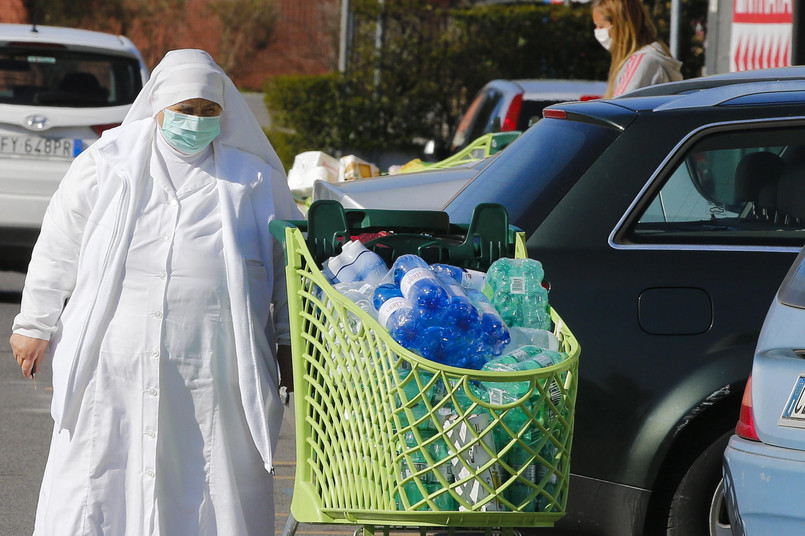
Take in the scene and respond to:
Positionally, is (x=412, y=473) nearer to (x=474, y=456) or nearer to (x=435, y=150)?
(x=474, y=456)

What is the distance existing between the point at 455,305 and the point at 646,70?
4407 mm

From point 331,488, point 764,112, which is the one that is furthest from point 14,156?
point 331,488

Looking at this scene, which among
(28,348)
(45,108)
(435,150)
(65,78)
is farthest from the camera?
(435,150)

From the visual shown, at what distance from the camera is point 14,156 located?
31.5ft

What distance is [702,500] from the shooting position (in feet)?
13.8

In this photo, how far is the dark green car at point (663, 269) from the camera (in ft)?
13.6

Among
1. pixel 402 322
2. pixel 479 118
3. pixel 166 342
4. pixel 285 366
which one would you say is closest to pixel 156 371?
pixel 166 342

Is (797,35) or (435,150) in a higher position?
(797,35)

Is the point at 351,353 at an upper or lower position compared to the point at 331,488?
upper

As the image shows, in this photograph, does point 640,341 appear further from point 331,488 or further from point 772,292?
point 331,488

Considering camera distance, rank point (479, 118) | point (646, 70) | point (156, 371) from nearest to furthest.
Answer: point (156, 371), point (646, 70), point (479, 118)

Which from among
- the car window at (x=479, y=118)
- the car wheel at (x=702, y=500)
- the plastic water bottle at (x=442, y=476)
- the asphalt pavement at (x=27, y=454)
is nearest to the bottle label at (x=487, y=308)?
the plastic water bottle at (x=442, y=476)

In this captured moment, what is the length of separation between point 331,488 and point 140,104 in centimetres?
154

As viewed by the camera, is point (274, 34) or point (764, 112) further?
point (274, 34)
